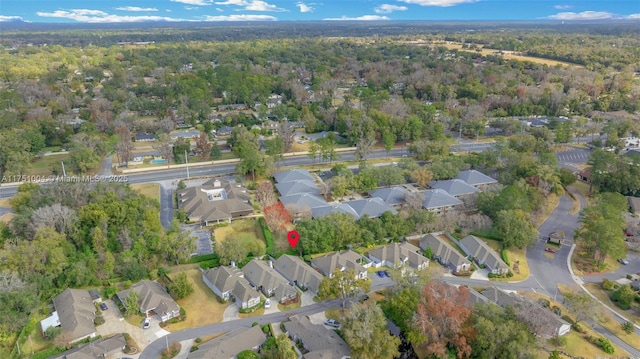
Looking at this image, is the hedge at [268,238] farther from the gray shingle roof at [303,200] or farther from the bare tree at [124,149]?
the bare tree at [124,149]

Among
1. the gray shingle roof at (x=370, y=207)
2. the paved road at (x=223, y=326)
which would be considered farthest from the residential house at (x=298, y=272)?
the gray shingle roof at (x=370, y=207)

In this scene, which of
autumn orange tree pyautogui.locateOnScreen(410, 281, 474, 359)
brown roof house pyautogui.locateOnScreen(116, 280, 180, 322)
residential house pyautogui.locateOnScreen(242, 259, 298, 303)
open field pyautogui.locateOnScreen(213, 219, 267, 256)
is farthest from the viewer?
open field pyautogui.locateOnScreen(213, 219, 267, 256)

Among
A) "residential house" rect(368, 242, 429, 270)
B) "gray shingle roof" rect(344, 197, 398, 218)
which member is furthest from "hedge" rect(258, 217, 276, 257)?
"gray shingle roof" rect(344, 197, 398, 218)

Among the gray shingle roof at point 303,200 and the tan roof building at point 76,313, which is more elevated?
the gray shingle roof at point 303,200

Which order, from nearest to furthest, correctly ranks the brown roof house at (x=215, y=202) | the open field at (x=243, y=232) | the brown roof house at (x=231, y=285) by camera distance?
the brown roof house at (x=231, y=285) → the open field at (x=243, y=232) → the brown roof house at (x=215, y=202)

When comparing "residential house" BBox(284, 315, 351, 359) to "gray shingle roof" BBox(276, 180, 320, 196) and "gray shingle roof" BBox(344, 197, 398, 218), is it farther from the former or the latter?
"gray shingle roof" BBox(276, 180, 320, 196)

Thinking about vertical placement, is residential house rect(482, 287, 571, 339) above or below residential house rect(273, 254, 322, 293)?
above

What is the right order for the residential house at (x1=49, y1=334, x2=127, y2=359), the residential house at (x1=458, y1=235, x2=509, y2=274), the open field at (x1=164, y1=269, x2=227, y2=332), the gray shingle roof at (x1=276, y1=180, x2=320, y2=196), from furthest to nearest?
1. the gray shingle roof at (x1=276, y1=180, x2=320, y2=196)
2. the residential house at (x1=458, y1=235, x2=509, y2=274)
3. the open field at (x1=164, y1=269, x2=227, y2=332)
4. the residential house at (x1=49, y1=334, x2=127, y2=359)
